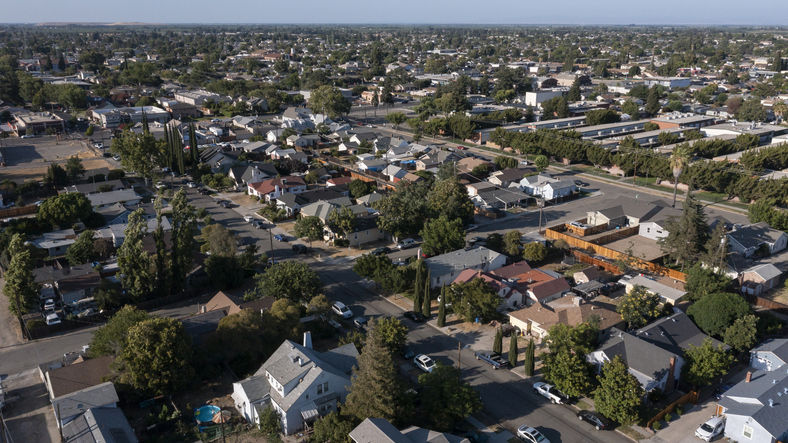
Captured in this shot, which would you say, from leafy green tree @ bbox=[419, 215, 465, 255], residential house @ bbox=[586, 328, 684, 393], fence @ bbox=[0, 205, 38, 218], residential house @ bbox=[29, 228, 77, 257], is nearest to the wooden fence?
leafy green tree @ bbox=[419, 215, 465, 255]

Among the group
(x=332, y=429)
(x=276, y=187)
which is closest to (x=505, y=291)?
(x=332, y=429)

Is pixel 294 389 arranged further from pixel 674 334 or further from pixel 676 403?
pixel 674 334

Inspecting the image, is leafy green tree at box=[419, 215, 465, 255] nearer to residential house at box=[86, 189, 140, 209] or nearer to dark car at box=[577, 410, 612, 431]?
dark car at box=[577, 410, 612, 431]

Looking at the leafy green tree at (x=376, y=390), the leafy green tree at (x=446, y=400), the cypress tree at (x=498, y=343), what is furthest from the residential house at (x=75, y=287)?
the cypress tree at (x=498, y=343)

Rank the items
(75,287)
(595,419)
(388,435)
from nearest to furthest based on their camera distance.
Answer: (388,435) < (595,419) < (75,287)

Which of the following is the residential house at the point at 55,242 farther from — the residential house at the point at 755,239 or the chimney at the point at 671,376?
the residential house at the point at 755,239

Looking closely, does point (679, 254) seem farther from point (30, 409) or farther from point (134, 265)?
point (30, 409)
